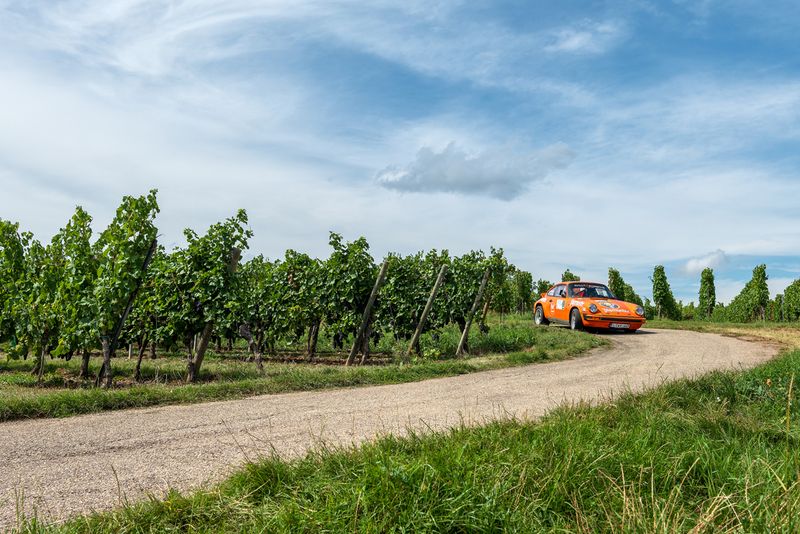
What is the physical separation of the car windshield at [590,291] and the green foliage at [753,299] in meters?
27.3

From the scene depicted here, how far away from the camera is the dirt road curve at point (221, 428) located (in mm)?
4537

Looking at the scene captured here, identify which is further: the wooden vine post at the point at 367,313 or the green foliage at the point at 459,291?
the green foliage at the point at 459,291

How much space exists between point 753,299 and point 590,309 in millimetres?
32776

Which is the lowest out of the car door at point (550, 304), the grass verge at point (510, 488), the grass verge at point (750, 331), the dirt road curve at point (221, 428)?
the dirt road curve at point (221, 428)

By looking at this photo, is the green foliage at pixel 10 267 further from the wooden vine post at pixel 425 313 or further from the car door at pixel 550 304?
the car door at pixel 550 304

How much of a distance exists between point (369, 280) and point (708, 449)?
36.4ft

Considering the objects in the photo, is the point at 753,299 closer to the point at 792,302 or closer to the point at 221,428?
the point at 792,302

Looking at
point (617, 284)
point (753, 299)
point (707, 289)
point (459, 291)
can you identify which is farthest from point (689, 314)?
point (459, 291)

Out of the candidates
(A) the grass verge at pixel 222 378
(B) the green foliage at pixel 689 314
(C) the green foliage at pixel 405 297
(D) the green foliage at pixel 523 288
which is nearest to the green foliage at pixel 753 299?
(B) the green foliage at pixel 689 314

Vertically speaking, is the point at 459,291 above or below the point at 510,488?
above

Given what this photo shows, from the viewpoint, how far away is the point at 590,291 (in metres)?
20.0

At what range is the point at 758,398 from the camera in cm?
777

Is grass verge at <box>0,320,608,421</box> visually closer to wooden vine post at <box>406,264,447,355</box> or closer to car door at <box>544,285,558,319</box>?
wooden vine post at <box>406,264,447,355</box>

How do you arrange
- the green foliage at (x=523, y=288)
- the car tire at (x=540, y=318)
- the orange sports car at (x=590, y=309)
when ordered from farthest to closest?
the green foliage at (x=523, y=288) < the car tire at (x=540, y=318) < the orange sports car at (x=590, y=309)
